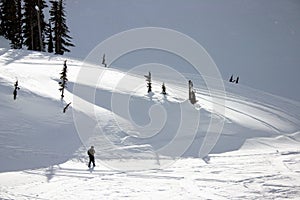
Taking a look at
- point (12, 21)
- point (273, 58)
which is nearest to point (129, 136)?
point (12, 21)

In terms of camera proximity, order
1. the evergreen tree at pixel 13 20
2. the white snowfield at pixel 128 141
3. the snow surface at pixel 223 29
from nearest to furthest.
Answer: the white snowfield at pixel 128 141 → the evergreen tree at pixel 13 20 → the snow surface at pixel 223 29

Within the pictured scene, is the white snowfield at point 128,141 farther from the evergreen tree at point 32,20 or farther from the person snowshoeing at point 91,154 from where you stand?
the evergreen tree at point 32,20

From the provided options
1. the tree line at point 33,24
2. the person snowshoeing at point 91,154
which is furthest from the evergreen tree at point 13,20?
the person snowshoeing at point 91,154

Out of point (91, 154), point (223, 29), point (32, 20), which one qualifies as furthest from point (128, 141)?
point (223, 29)

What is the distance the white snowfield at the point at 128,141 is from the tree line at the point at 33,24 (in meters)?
6.85

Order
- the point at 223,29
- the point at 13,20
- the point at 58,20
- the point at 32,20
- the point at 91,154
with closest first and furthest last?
the point at 91,154 < the point at 58,20 < the point at 32,20 < the point at 13,20 < the point at 223,29

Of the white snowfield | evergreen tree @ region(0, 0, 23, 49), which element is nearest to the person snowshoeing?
the white snowfield

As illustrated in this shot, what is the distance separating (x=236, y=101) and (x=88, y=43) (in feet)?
260

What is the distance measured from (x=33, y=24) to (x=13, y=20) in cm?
308

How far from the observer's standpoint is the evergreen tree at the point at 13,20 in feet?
144

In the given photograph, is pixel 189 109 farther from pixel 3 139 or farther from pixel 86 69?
pixel 3 139

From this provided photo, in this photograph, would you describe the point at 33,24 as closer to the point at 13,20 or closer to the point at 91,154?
the point at 13,20

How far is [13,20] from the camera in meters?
44.0

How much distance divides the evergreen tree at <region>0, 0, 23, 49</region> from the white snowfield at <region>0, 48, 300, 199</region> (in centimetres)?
945
